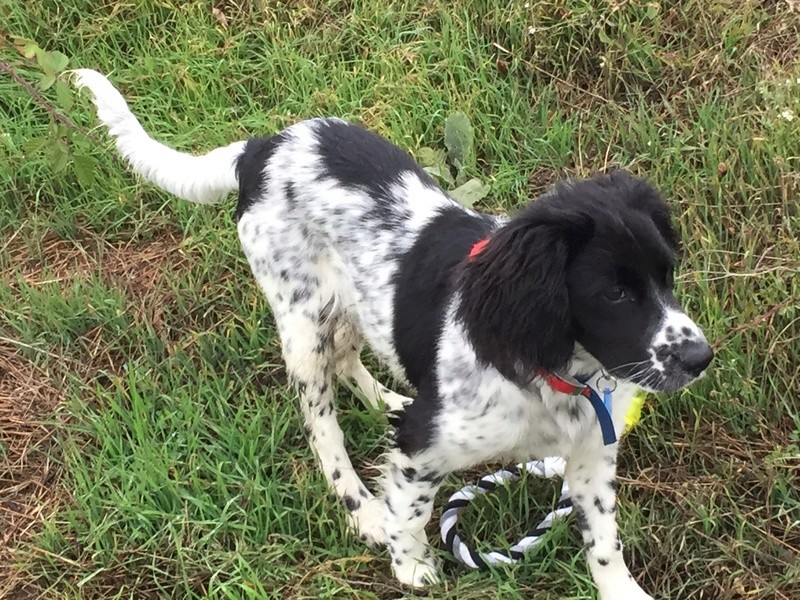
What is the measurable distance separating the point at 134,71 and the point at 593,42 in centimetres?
220

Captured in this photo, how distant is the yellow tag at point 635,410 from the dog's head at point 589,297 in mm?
508

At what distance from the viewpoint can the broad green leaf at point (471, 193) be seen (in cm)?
365

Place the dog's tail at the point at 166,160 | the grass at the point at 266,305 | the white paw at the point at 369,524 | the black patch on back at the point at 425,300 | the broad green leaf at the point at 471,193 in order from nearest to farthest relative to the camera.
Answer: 1. the black patch on back at the point at 425,300
2. the grass at the point at 266,305
3. the white paw at the point at 369,524
4. the dog's tail at the point at 166,160
5. the broad green leaf at the point at 471,193

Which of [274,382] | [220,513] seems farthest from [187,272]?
[220,513]

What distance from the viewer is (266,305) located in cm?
344

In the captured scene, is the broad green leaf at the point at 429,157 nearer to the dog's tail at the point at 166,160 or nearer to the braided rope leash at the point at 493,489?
the dog's tail at the point at 166,160

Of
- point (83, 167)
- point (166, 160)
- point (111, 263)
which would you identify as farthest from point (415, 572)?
point (83, 167)

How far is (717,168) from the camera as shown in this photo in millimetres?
3439

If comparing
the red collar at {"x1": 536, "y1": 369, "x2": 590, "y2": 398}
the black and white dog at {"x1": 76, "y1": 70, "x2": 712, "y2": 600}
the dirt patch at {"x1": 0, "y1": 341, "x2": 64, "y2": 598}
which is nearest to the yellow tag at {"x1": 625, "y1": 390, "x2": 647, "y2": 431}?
the black and white dog at {"x1": 76, "y1": 70, "x2": 712, "y2": 600}

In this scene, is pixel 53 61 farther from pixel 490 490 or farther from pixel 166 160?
pixel 490 490

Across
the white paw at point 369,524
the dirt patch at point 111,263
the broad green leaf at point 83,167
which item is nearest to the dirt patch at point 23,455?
the dirt patch at point 111,263

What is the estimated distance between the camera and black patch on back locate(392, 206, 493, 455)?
250 centimetres

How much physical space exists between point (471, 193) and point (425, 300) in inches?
46.6

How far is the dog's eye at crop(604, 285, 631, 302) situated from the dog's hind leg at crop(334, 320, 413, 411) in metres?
1.16
